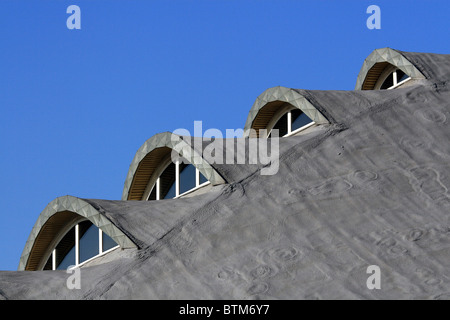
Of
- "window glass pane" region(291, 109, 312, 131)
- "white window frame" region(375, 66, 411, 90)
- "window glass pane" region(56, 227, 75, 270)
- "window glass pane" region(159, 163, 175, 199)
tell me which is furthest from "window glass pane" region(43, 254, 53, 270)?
"white window frame" region(375, 66, 411, 90)

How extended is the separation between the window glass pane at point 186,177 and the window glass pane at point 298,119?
3997 millimetres

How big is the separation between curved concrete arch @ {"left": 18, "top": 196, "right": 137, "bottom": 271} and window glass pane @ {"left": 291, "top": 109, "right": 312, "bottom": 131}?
696 centimetres

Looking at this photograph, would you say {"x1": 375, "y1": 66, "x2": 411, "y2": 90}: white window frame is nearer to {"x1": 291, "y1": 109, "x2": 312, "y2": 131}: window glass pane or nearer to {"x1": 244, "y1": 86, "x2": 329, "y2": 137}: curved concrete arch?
{"x1": 291, "y1": 109, "x2": 312, "y2": 131}: window glass pane

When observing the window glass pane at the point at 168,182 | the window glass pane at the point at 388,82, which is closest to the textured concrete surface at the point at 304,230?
the window glass pane at the point at 168,182

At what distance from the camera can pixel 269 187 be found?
18656 millimetres

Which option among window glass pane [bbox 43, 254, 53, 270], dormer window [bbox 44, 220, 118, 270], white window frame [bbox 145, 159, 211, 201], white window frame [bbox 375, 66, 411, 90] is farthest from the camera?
white window frame [bbox 375, 66, 411, 90]

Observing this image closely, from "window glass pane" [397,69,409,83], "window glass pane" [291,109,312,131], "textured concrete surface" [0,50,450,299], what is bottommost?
"textured concrete surface" [0,50,450,299]

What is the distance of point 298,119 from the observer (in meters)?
23.7

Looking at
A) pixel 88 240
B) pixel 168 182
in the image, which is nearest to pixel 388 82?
pixel 168 182

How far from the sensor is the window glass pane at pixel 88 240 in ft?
65.4

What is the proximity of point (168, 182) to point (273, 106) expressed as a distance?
4.46 m

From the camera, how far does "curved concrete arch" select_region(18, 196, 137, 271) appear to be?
17.4 metres
